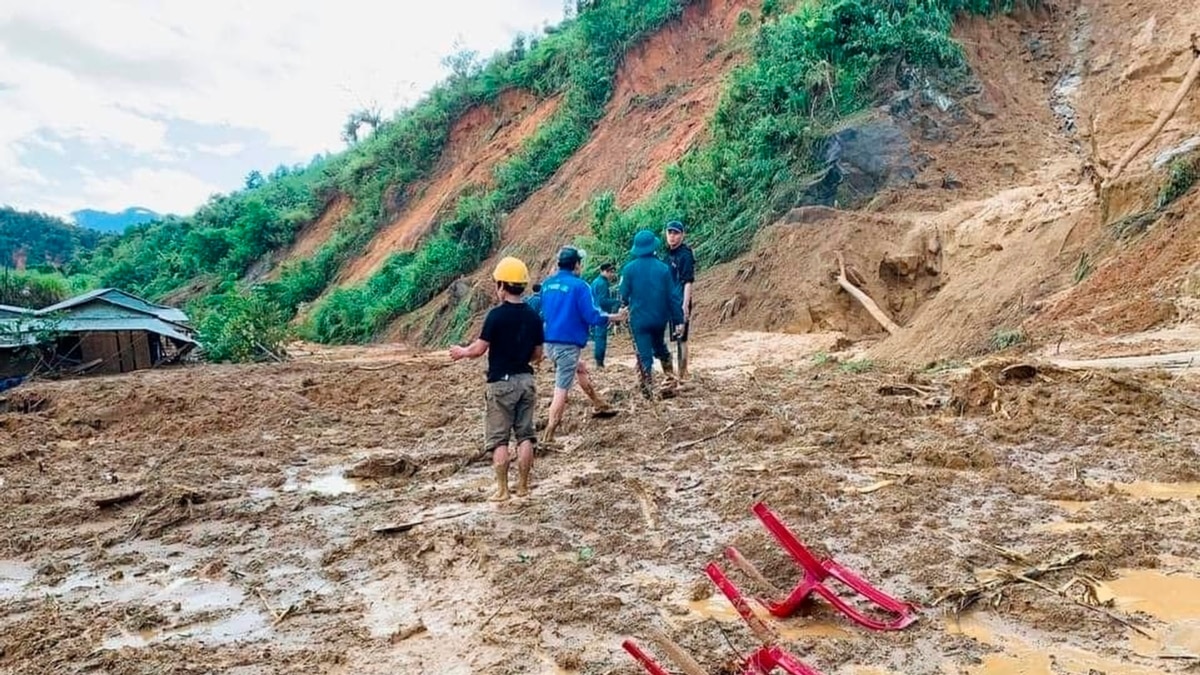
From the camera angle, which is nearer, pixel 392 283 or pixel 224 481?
pixel 224 481

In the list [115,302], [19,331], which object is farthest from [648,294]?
[115,302]

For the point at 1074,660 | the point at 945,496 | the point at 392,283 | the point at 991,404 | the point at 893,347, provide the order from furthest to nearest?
the point at 392,283 → the point at 893,347 → the point at 991,404 → the point at 945,496 → the point at 1074,660

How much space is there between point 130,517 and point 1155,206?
9846mm

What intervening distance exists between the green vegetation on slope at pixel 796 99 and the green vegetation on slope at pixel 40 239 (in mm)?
50994

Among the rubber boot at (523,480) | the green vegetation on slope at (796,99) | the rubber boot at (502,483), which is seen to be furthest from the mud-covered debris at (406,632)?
the green vegetation on slope at (796,99)

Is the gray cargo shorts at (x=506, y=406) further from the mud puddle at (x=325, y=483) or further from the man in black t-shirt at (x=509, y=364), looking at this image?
the mud puddle at (x=325, y=483)

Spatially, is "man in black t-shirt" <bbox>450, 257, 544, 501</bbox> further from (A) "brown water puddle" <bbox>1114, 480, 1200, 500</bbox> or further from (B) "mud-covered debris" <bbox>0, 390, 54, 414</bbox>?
(B) "mud-covered debris" <bbox>0, 390, 54, 414</bbox>

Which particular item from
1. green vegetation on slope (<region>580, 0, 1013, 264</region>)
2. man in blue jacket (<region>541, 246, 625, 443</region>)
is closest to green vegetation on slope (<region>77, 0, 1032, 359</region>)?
green vegetation on slope (<region>580, 0, 1013, 264</region>)

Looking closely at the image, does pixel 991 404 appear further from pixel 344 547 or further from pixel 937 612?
pixel 344 547

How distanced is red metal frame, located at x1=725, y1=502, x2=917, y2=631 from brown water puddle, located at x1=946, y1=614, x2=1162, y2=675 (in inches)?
9.7

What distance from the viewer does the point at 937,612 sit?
361 cm

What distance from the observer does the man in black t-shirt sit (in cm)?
567

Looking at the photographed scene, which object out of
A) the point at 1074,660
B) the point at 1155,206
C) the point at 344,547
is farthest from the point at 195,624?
the point at 1155,206

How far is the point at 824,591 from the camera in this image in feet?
11.7
